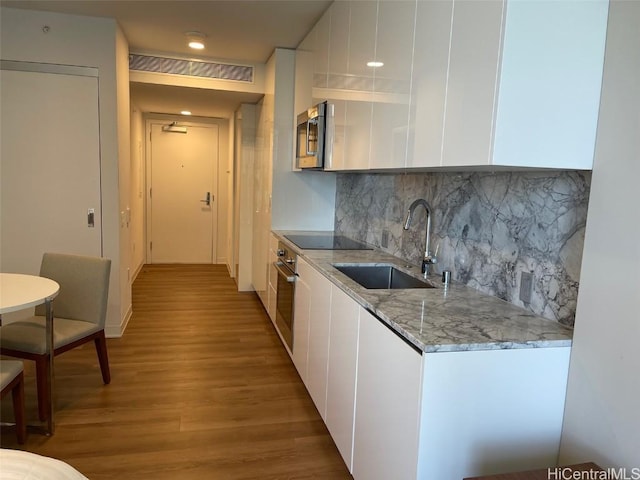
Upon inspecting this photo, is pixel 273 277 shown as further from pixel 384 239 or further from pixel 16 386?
pixel 16 386

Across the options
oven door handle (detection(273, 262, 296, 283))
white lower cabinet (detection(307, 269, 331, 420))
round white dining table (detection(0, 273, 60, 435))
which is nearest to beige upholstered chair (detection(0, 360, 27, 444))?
round white dining table (detection(0, 273, 60, 435))

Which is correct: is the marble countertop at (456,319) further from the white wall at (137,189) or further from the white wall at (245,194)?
the white wall at (137,189)

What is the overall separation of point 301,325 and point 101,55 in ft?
→ 8.47

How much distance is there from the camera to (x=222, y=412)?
263 cm

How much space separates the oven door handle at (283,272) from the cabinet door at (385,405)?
127 centimetres

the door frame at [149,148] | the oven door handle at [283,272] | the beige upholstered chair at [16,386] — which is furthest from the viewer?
the door frame at [149,148]

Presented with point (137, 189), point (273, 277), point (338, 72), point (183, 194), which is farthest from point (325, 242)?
point (183, 194)

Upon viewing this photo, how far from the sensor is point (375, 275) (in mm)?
2674

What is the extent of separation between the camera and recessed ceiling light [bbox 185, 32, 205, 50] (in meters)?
3.66

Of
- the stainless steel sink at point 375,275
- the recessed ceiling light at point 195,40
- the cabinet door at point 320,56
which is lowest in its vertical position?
the stainless steel sink at point 375,275

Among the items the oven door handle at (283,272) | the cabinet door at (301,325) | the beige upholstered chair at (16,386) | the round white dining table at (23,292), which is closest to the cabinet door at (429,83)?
the cabinet door at (301,325)

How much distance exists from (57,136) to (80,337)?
5.68 feet

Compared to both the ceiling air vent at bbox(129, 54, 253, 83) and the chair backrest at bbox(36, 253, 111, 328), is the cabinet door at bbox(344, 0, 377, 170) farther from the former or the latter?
the ceiling air vent at bbox(129, 54, 253, 83)

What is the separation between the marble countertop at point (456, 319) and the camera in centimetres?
137
